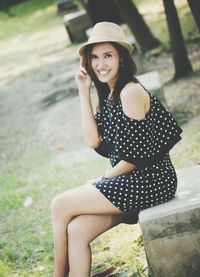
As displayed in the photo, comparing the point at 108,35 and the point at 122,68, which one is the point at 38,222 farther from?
the point at 108,35

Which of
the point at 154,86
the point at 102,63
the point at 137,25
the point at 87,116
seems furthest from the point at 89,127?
the point at 137,25

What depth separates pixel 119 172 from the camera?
3.60m

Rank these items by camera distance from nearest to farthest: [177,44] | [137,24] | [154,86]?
1. [154,86]
2. [177,44]
3. [137,24]

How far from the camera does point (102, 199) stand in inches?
137

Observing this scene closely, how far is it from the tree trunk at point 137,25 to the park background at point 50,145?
253mm

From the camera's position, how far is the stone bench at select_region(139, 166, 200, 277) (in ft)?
10.8

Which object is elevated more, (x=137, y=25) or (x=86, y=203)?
(x=86, y=203)

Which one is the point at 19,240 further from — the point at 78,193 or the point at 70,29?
the point at 70,29

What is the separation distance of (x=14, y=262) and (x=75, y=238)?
1.48 metres

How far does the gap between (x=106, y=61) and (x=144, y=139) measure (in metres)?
0.71

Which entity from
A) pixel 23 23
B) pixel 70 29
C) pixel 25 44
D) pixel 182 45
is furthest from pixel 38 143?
pixel 23 23

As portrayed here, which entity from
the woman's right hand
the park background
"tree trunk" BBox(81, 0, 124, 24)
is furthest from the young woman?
"tree trunk" BBox(81, 0, 124, 24)

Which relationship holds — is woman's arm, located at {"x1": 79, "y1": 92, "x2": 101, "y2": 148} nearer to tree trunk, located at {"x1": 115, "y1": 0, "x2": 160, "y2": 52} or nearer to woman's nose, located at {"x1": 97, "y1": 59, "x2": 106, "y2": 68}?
woman's nose, located at {"x1": 97, "y1": 59, "x2": 106, "y2": 68}

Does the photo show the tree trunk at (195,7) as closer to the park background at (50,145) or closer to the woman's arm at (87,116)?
the park background at (50,145)
